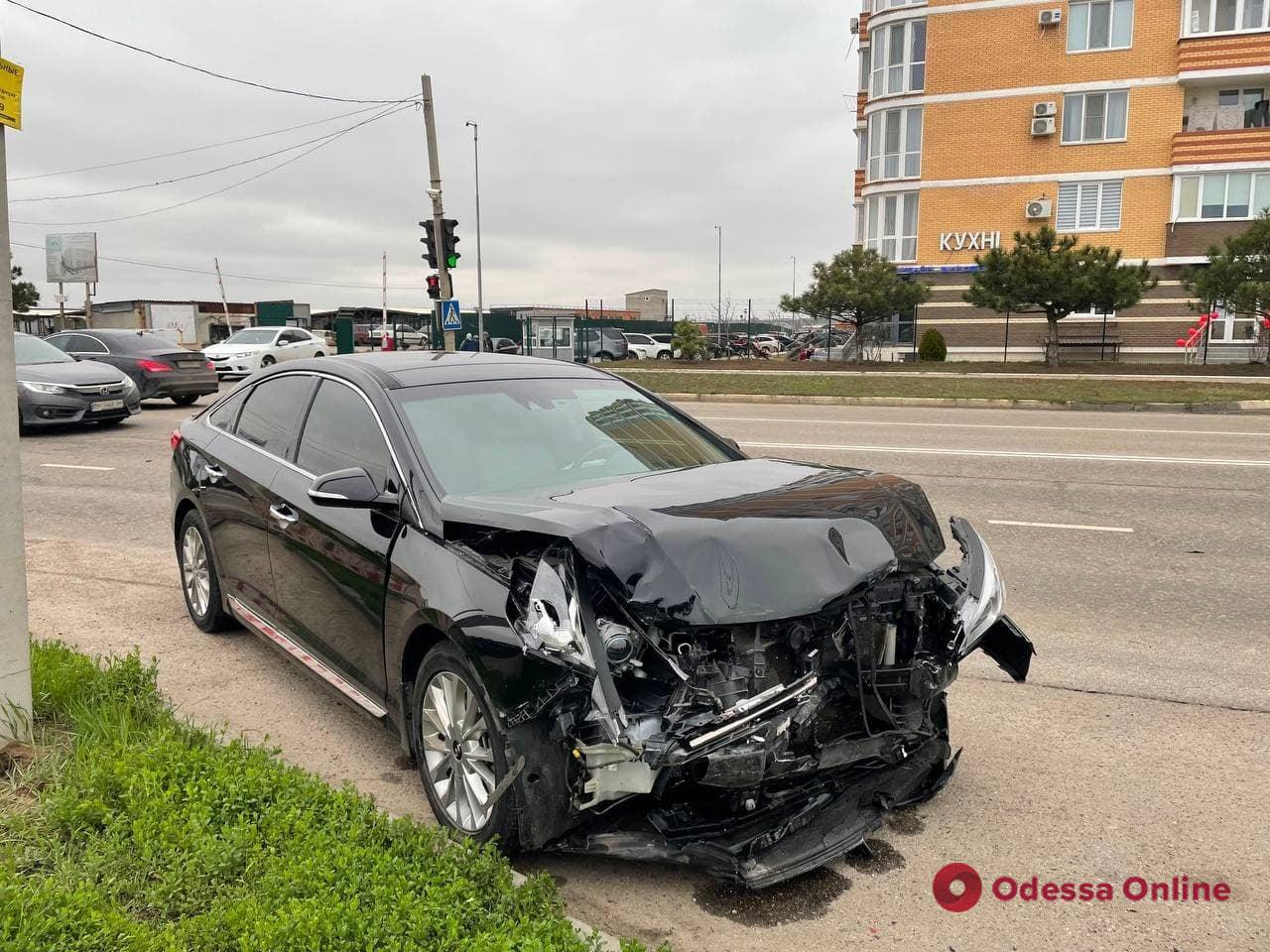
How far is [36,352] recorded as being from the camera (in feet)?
50.7

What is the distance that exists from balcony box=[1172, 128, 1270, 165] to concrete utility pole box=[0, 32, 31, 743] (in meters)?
38.1

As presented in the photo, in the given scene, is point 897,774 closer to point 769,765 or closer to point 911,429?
point 769,765

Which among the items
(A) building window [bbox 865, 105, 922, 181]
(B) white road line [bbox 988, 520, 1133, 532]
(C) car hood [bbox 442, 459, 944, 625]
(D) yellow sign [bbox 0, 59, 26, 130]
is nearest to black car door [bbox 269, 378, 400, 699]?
(C) car hood [bbox 442, 459, 944, 625]

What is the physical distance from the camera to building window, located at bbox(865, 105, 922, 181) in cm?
3775

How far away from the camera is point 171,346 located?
65.0 ft

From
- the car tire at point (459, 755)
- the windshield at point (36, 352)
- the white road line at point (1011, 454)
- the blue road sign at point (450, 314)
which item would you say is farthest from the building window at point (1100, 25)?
the car tire at point (459, 755)

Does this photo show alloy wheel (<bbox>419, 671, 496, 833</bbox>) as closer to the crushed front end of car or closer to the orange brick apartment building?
the crushed front end of car

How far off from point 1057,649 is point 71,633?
207 inches

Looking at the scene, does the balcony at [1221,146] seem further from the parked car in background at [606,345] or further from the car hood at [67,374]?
the car hood at [67,374]

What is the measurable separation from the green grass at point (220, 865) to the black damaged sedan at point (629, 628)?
0.30m

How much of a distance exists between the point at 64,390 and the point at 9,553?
12.6 metres

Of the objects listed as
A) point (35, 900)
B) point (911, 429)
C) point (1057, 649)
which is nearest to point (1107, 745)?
point (1057, 649)

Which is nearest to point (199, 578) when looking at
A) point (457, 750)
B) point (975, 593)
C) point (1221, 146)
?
point (457, 750)

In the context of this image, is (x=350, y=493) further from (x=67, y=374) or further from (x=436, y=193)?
(x=436, y=193)
